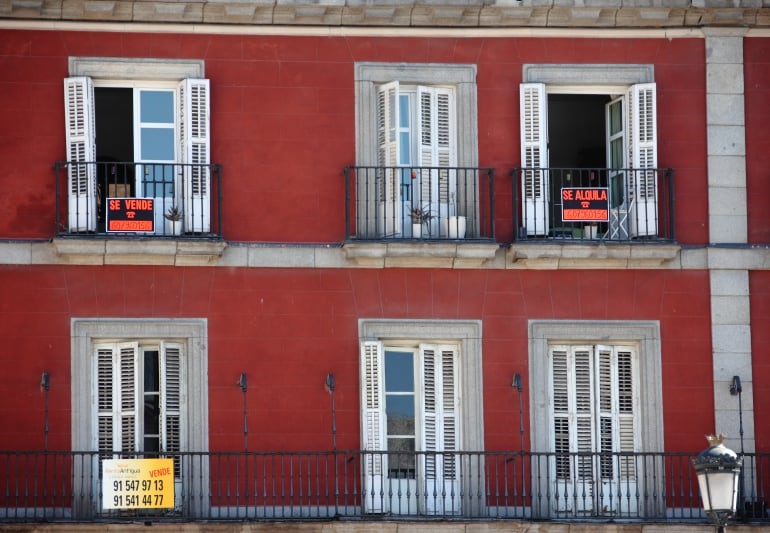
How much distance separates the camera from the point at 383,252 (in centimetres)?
2489

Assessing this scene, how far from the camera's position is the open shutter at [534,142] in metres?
25.5

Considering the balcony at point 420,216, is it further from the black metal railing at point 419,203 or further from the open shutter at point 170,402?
the open shutter at point 170,402

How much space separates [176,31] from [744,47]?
23.8 ft

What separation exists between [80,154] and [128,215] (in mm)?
989

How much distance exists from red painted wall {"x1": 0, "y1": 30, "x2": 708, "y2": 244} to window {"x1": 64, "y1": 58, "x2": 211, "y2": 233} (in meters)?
0.21

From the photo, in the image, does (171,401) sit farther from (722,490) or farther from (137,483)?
(722,490)

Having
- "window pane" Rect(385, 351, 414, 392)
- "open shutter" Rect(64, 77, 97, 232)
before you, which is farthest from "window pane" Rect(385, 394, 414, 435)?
"open shutter" Rect(64, 77, 97, 232)

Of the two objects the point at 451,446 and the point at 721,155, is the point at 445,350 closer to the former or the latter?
the point at 451,446

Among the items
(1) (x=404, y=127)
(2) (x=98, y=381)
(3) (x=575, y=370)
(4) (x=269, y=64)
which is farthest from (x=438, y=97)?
(2) (x=98, y=381)

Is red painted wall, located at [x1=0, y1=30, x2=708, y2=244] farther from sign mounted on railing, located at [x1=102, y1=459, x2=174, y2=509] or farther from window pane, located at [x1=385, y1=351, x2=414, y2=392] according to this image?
sign mounted on railing, located at [x1=102, y1=459, x2=174, y2=509]

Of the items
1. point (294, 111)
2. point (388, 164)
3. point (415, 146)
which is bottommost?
point (388, 164)

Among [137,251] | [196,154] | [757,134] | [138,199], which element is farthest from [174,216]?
[757,134]

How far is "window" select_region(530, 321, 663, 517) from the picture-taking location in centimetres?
2522

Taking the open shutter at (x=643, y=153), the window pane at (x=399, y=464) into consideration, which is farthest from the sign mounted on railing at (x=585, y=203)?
the window pane at (x=399, y=464)
